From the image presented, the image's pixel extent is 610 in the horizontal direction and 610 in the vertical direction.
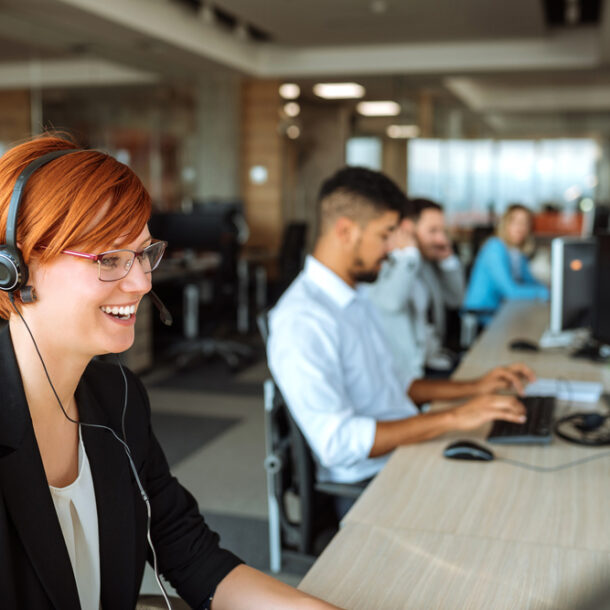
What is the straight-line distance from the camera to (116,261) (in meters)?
1.03

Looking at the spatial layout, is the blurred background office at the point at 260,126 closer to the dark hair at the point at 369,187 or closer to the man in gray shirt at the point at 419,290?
the man in gray shirt at the point at 419,290

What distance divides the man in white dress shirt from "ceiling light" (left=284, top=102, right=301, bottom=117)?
29.0ft

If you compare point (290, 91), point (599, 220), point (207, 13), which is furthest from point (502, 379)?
point (290, 91)

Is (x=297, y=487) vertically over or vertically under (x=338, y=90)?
under

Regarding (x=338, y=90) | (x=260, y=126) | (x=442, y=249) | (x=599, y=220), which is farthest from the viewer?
(x=338, y=90)

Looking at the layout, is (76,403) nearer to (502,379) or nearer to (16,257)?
(16,257)

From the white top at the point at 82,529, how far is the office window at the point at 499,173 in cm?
1158

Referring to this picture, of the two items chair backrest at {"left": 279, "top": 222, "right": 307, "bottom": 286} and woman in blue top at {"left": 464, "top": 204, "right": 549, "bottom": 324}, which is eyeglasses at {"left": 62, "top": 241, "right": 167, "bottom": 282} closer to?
woman in blue top at {"left": 464, "top": 204, "right": 549, "bottom": 324}

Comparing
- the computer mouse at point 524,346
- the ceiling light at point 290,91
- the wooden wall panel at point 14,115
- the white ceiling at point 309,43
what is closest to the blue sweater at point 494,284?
the computer mouse at point 524,346

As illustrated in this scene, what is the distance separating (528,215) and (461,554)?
194 inches

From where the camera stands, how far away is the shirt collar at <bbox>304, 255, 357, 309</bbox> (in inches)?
86.2

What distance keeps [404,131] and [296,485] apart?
399 inches

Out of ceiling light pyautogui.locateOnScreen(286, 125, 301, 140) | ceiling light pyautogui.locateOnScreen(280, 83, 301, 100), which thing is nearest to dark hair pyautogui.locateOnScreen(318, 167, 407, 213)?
ceiling light pyautogui.locateOnScreen(280, 83, 301, 100)

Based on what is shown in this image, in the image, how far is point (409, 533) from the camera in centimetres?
139
